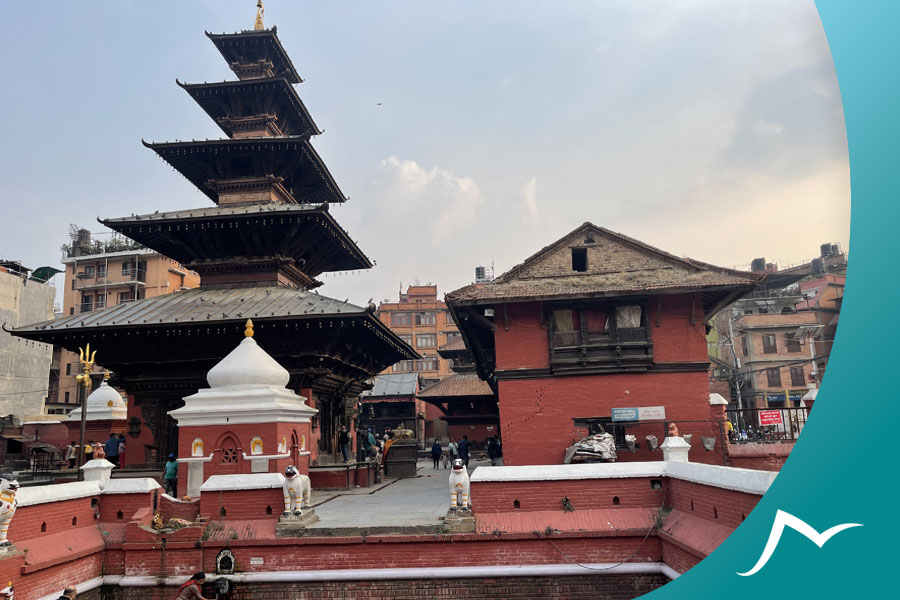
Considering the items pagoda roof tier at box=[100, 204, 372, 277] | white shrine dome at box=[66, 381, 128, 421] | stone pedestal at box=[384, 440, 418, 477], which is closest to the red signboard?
stone pedestal at box=[384, 440, 418, 477]

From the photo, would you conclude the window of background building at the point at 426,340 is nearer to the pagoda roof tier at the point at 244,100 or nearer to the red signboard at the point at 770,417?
the pagoda roof tier at the point at 244,100

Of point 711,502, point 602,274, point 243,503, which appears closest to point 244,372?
point 243,503

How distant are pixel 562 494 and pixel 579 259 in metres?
8.82

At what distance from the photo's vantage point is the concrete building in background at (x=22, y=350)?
148 feet

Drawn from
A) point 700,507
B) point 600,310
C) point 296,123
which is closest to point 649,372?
point 600,310

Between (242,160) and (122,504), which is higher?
(242,160)

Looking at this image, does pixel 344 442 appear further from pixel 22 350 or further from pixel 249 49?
pixel 22 350

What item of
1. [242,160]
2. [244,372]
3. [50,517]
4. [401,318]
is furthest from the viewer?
[401,318]

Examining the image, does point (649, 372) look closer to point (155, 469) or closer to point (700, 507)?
point (700, 507)

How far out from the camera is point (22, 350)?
1837 inches

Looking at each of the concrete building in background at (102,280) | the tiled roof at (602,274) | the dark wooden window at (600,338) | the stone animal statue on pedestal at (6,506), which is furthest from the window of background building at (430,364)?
the stone animal statue on pedestal at (6,506)

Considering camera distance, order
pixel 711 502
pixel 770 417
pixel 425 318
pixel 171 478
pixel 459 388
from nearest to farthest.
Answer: pixel 711 502
pixel 171 478
pixel 770 417
pixel 459 388
pixel 425 318

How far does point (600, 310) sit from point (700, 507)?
309 inches

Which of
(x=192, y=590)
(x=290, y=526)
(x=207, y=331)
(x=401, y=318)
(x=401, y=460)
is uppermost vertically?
(x=401, y=318)
